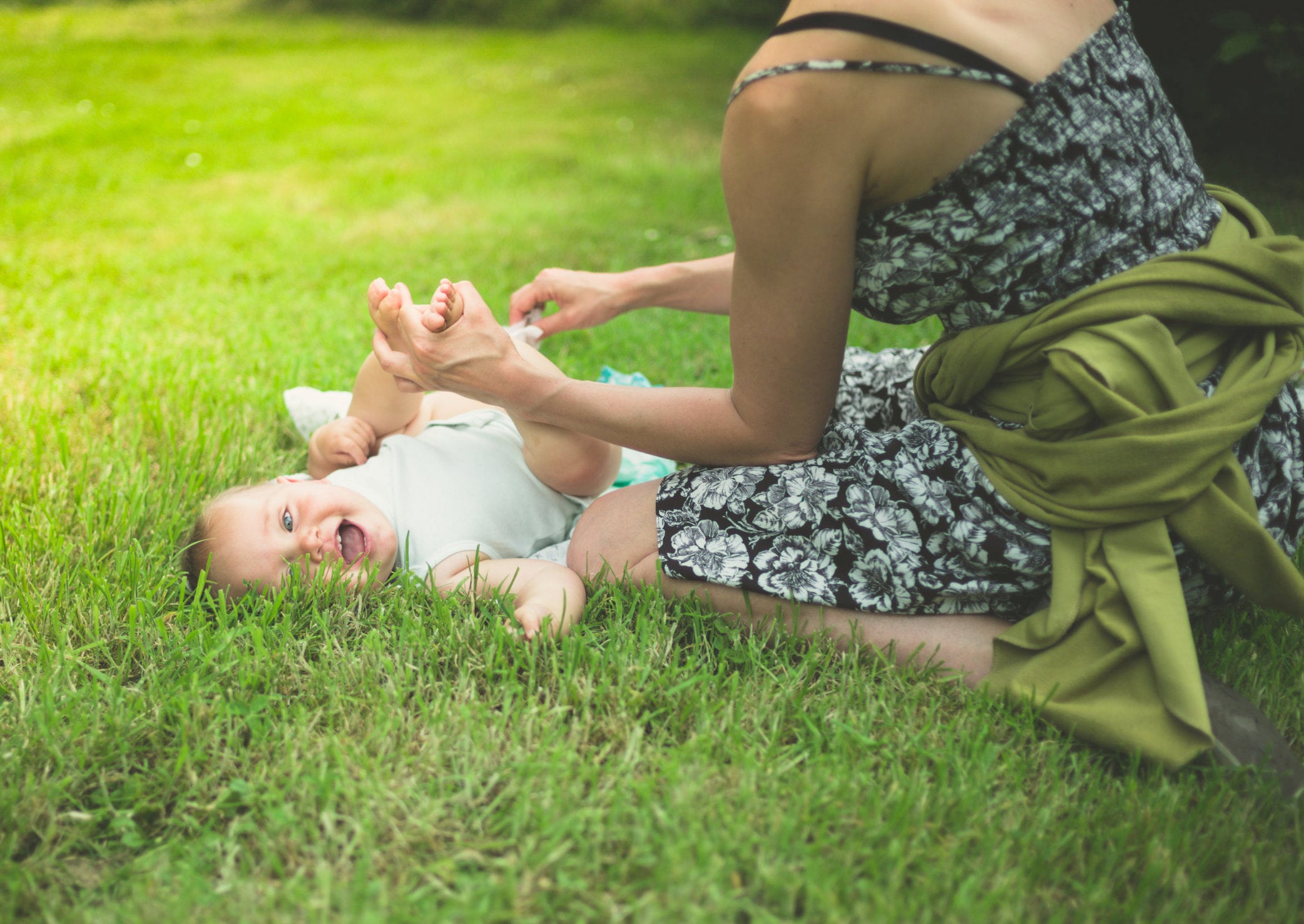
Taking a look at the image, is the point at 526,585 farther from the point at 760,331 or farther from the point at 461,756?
the point at 760,331

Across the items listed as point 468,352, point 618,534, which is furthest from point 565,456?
point 468,352

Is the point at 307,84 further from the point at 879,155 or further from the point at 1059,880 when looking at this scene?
the point at 1059,880

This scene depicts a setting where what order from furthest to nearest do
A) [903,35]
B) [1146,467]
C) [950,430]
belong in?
[950,430] < [1146,467] < [903,35]

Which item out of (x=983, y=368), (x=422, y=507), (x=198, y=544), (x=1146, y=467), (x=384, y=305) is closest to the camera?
(x=1146, y=467)

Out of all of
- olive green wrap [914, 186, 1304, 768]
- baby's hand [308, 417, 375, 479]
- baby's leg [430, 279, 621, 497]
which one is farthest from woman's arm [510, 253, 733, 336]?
olive green wrap [914, 186, 1304, 768]

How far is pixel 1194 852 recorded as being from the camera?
48.2 inches

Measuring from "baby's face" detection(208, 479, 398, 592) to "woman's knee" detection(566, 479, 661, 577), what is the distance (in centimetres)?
38

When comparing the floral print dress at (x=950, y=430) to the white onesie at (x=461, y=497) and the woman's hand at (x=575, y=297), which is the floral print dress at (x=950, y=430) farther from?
the woman's hand at (x=575, y=297)

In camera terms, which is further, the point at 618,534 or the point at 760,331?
the point at 618,534

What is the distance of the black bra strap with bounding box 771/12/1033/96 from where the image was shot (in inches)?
49.0

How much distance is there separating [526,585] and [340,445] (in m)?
0.68

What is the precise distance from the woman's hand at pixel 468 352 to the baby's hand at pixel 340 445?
0.53m

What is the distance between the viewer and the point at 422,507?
1.96 m

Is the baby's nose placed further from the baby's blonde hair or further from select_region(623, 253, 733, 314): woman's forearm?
select_region(623, 253, 733, 314): woman's forearm
